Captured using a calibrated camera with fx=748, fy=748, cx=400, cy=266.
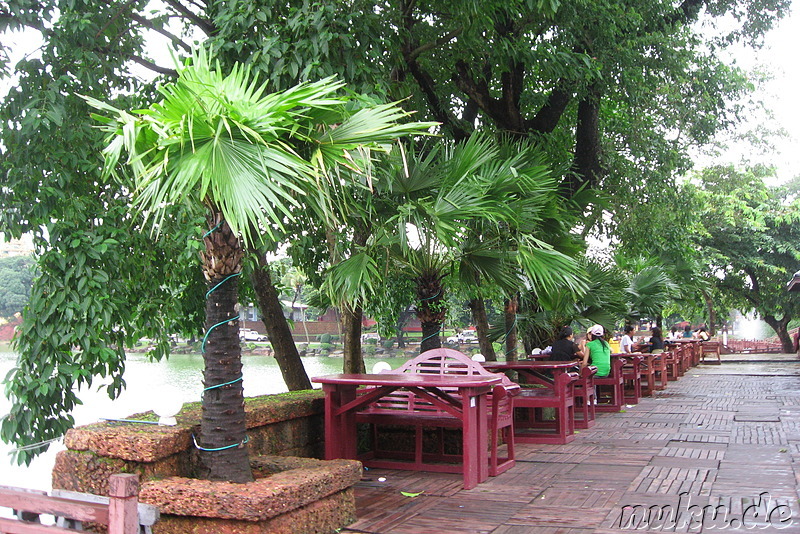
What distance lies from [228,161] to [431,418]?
9.83ft

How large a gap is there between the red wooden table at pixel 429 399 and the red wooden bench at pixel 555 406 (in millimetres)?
1727

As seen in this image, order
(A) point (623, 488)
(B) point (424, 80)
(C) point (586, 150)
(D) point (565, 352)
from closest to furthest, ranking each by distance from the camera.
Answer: (A) point (623, 488) → (D) point (565, 352) → (B) point (424, 80) → (C) point (586, 150)

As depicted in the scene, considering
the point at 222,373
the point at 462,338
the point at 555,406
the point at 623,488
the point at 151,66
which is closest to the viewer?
the point at 222,373

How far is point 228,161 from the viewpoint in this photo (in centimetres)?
385

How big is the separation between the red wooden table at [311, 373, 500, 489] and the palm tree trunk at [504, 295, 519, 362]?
5.09 m

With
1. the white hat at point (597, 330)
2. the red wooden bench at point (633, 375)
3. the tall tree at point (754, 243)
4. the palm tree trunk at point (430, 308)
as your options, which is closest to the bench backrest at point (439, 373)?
the palm tree trunk at point (430, 308)

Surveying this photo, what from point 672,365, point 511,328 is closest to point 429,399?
point 511,328

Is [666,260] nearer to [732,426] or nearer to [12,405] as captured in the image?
[732,426]

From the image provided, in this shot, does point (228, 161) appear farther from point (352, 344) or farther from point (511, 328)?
point (511, 328)

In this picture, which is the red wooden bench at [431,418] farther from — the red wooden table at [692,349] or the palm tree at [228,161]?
the red wooden table at [692,349]

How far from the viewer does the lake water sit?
199 inches

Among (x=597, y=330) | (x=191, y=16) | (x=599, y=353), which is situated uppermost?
(x=191, y=16)

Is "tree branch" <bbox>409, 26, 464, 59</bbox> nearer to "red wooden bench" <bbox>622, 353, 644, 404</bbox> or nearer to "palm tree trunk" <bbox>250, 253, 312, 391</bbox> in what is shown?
"palm tree trunk" <bbox>250, 253, 312, 391</bbox>

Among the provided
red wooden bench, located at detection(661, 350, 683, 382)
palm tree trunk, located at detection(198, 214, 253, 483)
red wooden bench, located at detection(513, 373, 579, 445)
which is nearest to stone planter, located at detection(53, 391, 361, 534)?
palm tree trunk, located at detection(198, 214, 253, 483)
